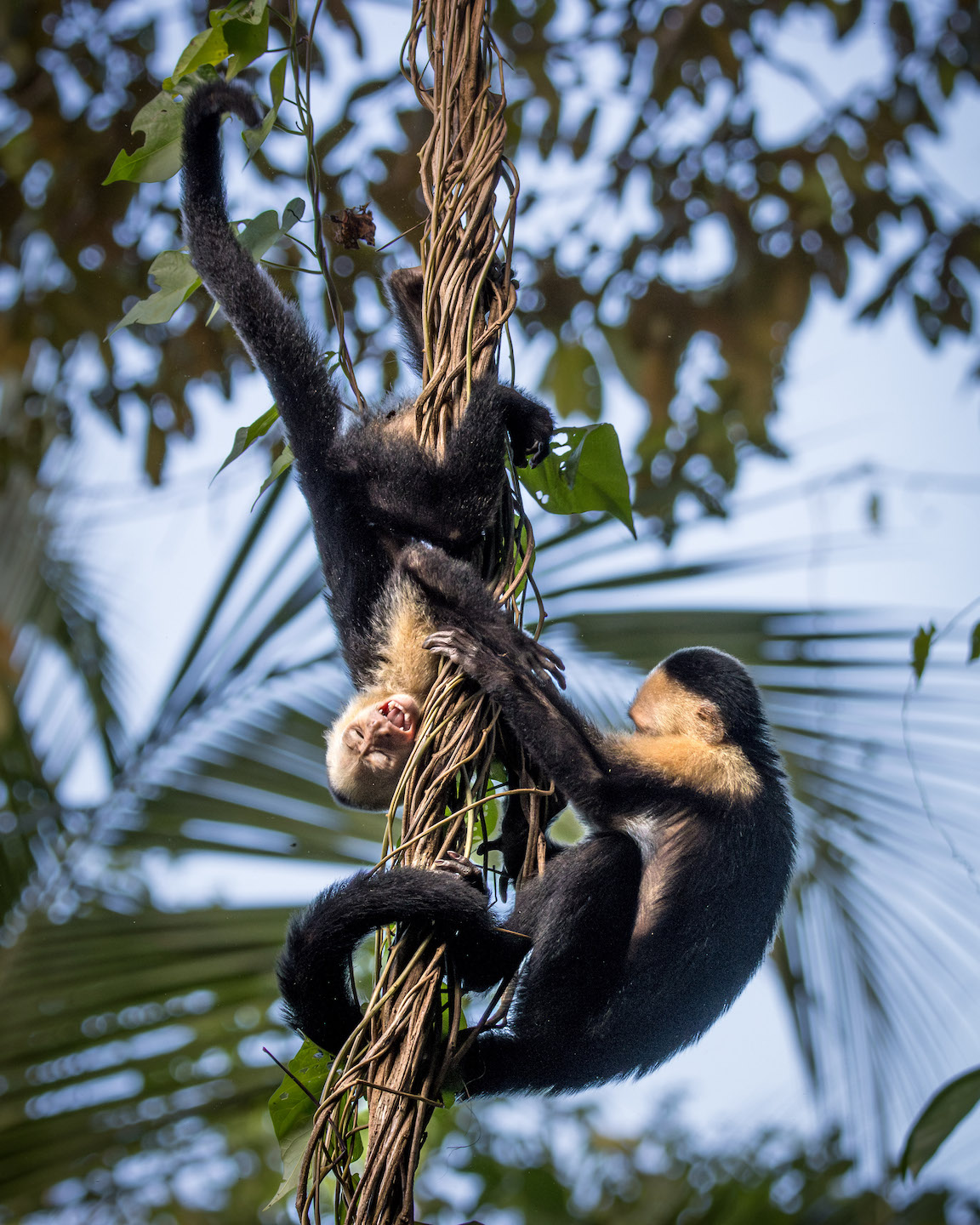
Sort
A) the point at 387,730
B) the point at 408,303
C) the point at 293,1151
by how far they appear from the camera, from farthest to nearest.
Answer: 1. the point at 408,303
2. the point at 387,730
3. the point at 293,1151

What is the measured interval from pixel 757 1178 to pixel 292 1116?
3716mm

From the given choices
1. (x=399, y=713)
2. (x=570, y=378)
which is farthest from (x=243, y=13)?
(x=570, y=378)

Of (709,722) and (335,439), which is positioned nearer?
(709,722)

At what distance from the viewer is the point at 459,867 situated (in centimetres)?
132

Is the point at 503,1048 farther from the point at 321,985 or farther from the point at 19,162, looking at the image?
the point at 19,162

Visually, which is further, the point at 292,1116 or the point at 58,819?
the point at 58,819

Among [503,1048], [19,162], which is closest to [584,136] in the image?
[19,162]

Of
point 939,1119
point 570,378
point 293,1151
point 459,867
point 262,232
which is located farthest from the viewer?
point 570,378

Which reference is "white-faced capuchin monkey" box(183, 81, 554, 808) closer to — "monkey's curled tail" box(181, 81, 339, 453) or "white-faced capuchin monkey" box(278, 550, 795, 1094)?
"monkey's curled tail" box(181, 81, 339, 453)

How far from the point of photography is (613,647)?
3.23 metres

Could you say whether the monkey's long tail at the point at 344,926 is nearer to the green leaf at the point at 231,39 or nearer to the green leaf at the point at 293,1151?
the green leaf at the point at 293,1151

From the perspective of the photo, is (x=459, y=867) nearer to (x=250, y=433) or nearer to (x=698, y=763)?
(x=698, y=763)

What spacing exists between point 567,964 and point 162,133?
1658mm

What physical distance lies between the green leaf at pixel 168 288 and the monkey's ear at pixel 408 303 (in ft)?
1.46
